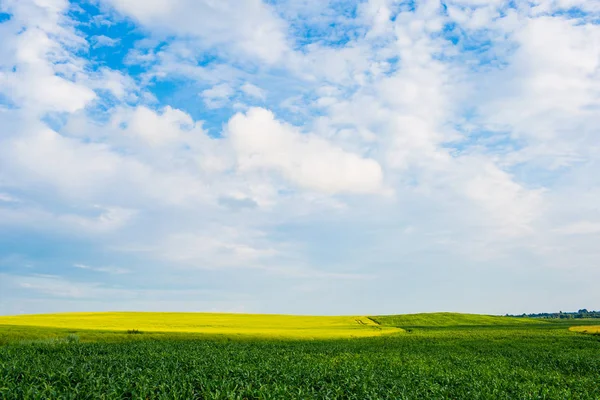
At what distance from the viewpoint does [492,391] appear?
18125 mm

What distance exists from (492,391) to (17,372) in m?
A: 18.1

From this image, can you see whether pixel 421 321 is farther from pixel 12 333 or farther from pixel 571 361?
pixel 12 333

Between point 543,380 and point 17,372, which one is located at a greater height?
point 17,372

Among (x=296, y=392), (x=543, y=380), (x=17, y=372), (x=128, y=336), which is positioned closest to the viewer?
(x=296, y=392)

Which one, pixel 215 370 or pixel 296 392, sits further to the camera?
pixel 215 370

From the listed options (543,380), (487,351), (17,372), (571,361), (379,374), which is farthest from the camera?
(487,351)

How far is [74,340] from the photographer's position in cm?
3859

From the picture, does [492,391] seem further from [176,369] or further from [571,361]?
[571,361]

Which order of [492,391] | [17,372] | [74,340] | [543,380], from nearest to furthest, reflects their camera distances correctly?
[17,372]
[492,391]
[543,380]
[74,340]

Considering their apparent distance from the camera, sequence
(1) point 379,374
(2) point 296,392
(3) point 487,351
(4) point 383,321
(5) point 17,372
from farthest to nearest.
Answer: (4) point 383,321 < (3) point 487,351 < (1) point 379,374 < (5) point 17,372 < (2) point 296,392

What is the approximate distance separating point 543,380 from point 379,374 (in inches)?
378

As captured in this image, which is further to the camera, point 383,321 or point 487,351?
point 383,321

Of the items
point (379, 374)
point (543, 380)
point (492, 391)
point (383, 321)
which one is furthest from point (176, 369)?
point (383, 321)

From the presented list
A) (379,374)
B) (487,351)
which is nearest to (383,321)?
(487,351)
